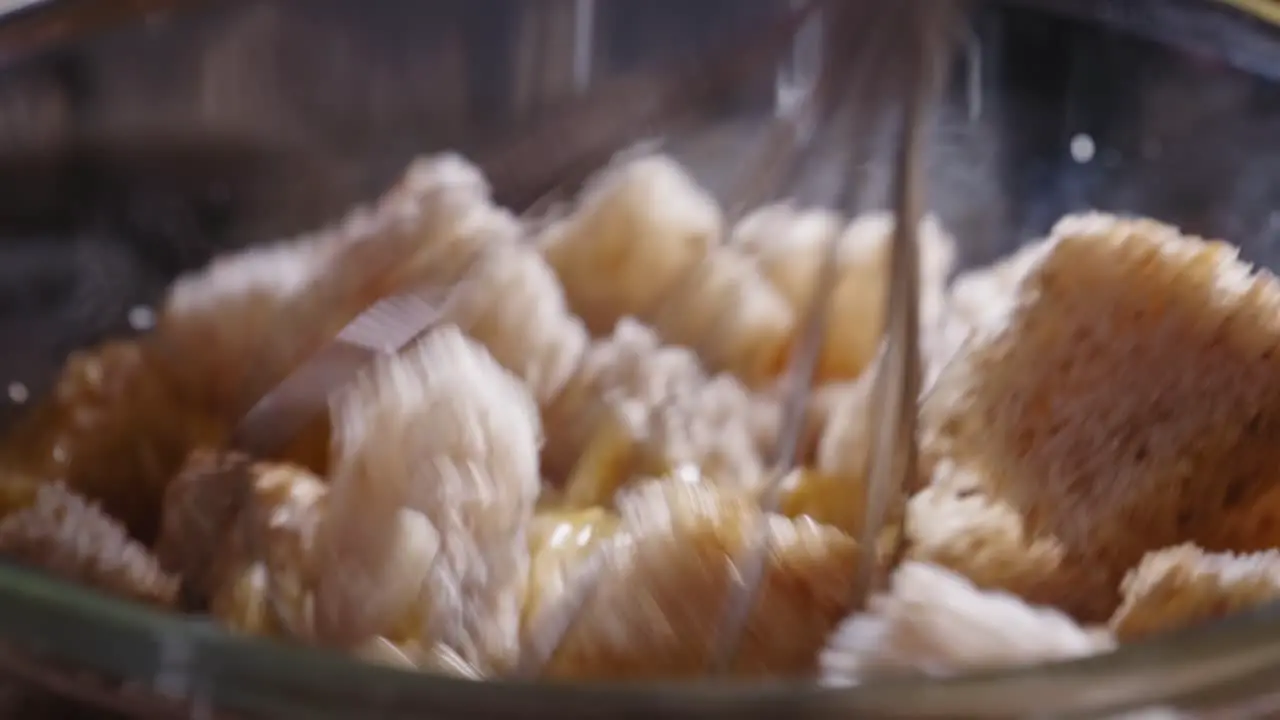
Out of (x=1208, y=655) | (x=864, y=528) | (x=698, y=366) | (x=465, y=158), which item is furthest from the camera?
(x=465, y=158)

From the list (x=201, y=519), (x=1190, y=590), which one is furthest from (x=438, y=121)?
(x=1190, y=590)

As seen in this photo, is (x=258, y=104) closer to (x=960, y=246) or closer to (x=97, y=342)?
(x=97, y=342)

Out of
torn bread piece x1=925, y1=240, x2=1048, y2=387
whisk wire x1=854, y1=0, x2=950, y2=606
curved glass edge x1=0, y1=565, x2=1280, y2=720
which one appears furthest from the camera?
torn bread piece x1=925, y1=240, x2=1048, y2=387

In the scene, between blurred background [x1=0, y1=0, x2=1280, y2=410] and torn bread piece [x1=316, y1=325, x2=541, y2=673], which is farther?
blurred background [x1=0, y1=0, x2=1280, y2=410]

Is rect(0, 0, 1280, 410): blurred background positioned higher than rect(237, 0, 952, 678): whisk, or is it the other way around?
rect(0, 0, 1280, 410): blurred background

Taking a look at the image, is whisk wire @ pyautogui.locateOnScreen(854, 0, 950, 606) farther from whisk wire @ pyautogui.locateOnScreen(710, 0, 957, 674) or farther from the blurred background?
the blurred background

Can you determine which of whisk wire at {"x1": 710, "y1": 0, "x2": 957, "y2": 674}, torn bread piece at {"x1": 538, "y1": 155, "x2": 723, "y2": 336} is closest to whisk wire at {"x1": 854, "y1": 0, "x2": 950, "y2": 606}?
whisk wire at {"x1": 710, "y1": 0, "x2": 957, "y2": 674}

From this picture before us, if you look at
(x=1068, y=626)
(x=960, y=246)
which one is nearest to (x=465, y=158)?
(x=960, y=246)

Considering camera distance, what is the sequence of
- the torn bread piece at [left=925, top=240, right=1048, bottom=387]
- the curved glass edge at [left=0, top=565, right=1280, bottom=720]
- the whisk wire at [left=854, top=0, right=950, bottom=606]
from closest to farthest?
the curved glass edge at [left=0, top=565, right=1280, bottom=720], the whisk wire at [left=854, top=0, right=950, bottom=606], the torn bread piece at [left=925, top=240, right=1048, bottom=387]
